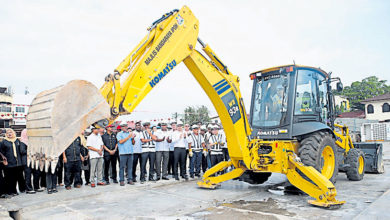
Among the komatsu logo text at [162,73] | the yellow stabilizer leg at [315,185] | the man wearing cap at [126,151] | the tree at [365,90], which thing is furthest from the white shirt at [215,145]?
the tree at [365,90]

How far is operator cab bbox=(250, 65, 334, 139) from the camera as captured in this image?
6547 millimetres

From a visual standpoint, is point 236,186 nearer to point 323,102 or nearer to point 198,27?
point 323,102

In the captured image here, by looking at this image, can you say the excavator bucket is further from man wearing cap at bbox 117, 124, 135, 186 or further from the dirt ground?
man wearing cap at bbox 117, 124, 135, 186

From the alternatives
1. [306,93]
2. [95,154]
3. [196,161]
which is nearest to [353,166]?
[306,93]

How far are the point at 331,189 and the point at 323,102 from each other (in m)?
2.62

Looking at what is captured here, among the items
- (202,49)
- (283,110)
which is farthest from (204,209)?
(202,49)

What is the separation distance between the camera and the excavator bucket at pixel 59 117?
12.3 ft

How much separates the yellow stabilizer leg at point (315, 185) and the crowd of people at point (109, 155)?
355cm

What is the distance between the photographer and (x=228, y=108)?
6520 mm

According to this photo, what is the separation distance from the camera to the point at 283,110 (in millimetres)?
6652

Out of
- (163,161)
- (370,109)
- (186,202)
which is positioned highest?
(370,109)

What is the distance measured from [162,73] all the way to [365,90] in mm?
49417

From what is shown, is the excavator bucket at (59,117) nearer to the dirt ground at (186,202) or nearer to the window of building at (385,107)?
the dirt ground at (186,202)

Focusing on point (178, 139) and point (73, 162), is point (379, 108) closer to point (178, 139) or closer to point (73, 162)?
point (178, 139)
